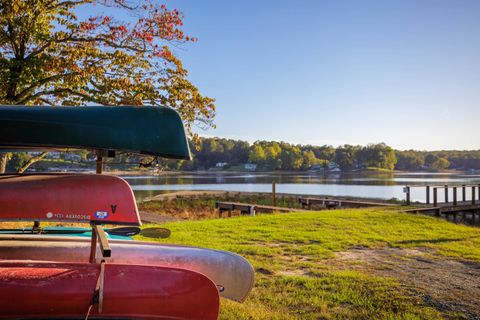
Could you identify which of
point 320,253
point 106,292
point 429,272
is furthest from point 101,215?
point 320,253

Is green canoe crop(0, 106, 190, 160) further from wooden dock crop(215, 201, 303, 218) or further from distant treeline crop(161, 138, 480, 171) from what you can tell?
distant treeline crop(161, 138, 480, 171)

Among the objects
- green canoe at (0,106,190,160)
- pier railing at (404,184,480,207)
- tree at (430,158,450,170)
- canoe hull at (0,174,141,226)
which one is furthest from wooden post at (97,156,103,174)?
tree at (430,158,450,170)

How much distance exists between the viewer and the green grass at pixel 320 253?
398 cm

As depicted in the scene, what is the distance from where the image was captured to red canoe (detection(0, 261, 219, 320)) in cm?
230

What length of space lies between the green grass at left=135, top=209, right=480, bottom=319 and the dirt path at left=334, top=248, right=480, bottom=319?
0.76ft

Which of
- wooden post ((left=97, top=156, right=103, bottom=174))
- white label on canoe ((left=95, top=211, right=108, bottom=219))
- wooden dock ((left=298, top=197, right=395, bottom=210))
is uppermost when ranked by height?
wooden post ((left=97, top=156, right=103, bottom=174))

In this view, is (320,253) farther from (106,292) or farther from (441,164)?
(441,164)

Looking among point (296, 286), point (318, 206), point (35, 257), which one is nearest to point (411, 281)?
point (296, 286)

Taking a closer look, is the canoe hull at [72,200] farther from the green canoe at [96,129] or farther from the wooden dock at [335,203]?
the wooden dock at [335,203]

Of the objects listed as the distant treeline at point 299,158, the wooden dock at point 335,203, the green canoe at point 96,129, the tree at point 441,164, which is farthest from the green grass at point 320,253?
the tree at point 441,164

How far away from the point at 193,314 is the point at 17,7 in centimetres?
672

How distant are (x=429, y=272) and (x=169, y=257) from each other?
3.52 metres

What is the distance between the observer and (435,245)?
7789 millimetres

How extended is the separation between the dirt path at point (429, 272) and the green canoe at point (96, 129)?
3.16m
